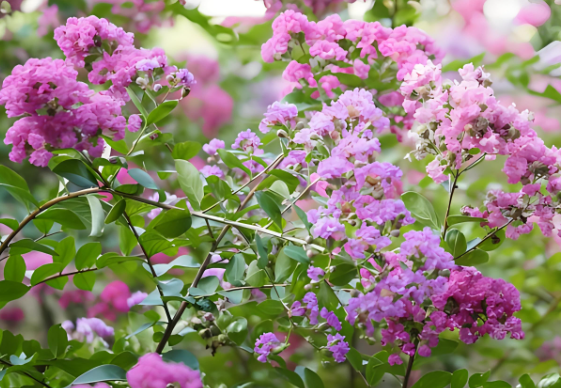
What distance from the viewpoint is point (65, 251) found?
65 centimetres

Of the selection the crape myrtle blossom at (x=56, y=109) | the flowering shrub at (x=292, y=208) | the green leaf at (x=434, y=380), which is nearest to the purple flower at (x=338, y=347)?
the flowering shrub at (x=292, y=208)

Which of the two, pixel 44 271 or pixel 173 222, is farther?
pixel 44 271

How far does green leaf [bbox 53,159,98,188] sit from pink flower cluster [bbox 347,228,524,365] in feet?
→ 0.90

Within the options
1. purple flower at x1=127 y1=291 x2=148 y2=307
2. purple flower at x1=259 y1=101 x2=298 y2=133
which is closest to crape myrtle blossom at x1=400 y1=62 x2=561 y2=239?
purple flower at x1=259 y1=101 x2=298 y2=133

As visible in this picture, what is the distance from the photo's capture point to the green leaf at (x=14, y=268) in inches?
24.9

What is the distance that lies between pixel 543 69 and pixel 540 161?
0.53 metres

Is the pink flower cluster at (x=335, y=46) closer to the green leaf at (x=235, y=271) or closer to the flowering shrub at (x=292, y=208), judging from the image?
→ the flowering shrub at (x=292, y=208)

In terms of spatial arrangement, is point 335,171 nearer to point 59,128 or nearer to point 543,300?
point 59,128

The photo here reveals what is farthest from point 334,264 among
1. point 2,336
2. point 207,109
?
point 207,109

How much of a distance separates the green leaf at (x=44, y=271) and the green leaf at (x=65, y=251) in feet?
0.04

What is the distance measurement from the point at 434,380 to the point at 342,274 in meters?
0.21

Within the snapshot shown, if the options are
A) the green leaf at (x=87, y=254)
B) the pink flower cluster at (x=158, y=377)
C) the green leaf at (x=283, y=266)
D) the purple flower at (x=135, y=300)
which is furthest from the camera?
the purple flower at (x=135, y=300)

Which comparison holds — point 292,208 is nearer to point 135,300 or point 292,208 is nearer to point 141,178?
point 141,178

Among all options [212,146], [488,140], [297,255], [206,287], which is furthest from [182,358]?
[488,140]
